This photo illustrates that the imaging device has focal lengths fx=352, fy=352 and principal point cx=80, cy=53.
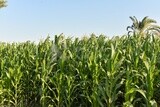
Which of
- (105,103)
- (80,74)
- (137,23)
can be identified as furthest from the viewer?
(137,23)

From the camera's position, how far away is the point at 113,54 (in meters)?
5.30

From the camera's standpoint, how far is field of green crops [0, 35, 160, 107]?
193 inches

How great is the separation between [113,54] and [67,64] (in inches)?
51.5

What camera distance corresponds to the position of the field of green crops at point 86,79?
16.1 ft

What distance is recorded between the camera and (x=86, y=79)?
18.3 ft

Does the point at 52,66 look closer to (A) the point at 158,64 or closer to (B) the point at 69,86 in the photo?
(B) the point at 69,86

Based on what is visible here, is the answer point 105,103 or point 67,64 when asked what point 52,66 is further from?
point 105,103

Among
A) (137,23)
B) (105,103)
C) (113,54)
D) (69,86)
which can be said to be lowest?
(105,103)

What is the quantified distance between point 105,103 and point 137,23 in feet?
77.9

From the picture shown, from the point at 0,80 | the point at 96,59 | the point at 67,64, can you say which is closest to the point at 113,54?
the point at 96,59

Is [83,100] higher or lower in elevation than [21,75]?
lower

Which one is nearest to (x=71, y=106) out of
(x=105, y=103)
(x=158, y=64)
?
(x=105, y=103)

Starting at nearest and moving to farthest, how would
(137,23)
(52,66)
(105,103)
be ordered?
(105,103)
(52,66)
(137,23)

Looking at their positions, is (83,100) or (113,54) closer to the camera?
(113,54)
